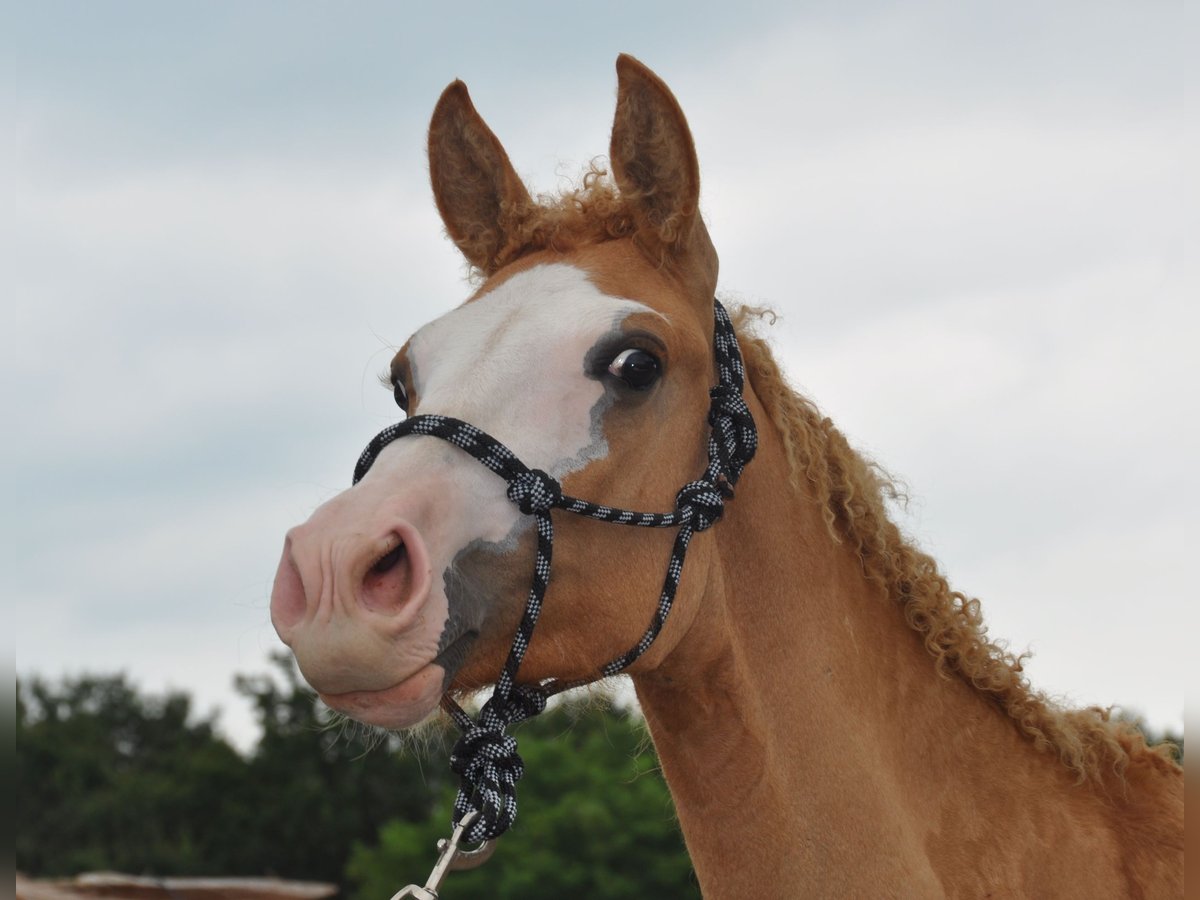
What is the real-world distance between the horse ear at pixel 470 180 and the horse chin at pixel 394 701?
1.79 m

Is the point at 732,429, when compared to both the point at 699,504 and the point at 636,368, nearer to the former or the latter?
the point at 699,504

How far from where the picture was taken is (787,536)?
374cm

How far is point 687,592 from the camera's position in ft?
11.1

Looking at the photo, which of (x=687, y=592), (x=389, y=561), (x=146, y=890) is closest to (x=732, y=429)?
(x=687, y=592)

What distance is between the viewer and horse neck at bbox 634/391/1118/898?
3.36 metres

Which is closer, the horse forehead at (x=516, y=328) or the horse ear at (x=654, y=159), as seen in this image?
the horse forehead at (x=516, y=328)

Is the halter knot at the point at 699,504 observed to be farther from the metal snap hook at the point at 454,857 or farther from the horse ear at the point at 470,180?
the horse ear at the point at 470,180

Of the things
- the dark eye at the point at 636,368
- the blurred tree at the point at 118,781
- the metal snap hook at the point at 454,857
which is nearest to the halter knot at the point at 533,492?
the dark eye at the point at 636,368

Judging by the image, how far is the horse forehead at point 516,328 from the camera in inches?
128

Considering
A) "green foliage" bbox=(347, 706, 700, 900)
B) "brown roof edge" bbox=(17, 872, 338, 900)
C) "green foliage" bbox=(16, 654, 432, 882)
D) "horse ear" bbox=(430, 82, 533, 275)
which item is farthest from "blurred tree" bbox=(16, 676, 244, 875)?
"horse ear" bbox=(430, 82, 533, 275)

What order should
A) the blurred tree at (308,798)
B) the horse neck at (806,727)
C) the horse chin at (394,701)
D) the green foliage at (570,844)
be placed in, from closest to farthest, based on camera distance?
the horse chin at (394,701) < the horse neck at (806,727) < the green foliage at (570,844) < the blurred tree at (308,798)

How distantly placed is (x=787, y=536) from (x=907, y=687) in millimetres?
631

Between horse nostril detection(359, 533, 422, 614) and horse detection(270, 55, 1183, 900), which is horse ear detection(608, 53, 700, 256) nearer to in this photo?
horse detection(270, 55, 1183, 900)

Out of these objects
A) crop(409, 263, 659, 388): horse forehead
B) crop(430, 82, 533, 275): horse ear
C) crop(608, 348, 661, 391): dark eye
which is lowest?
crop(608, 348, 661, 391): dark eye
